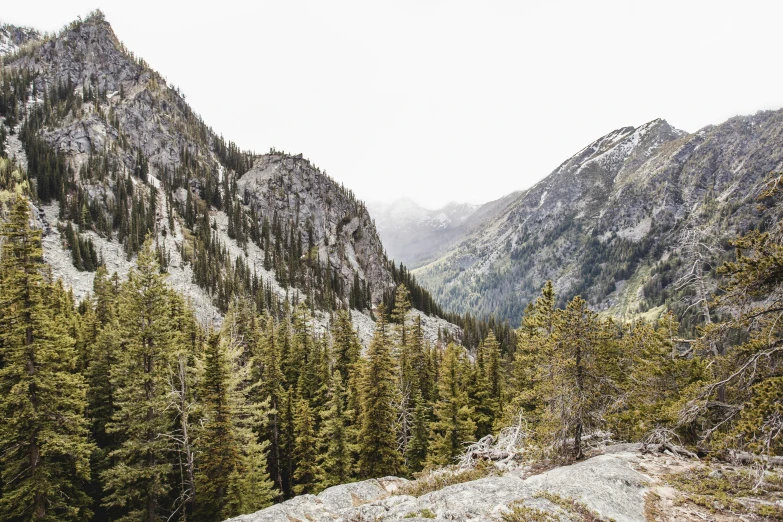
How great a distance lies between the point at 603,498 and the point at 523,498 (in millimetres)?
1925

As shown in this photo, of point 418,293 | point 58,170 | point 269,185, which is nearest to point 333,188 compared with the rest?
point 269,185

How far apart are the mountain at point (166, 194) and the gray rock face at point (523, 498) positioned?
77030 millimetres

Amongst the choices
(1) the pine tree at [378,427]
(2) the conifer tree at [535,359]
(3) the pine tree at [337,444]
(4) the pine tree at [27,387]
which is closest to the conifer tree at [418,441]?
(1) the pine tree at [378,427]

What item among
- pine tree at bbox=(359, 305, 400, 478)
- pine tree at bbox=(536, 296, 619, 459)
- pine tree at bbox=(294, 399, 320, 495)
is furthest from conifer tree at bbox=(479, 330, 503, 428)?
pine tree at bbox=(536, 296, 619, 459)

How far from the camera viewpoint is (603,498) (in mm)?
8891

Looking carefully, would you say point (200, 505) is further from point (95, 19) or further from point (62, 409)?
point (95, 19)

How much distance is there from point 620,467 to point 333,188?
16469 cm

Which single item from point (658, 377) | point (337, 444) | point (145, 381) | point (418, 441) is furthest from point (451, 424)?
point (145, 381)

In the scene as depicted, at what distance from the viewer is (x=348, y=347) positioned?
4078cm

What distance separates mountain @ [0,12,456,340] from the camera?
99250mm

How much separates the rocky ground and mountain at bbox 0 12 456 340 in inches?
3101

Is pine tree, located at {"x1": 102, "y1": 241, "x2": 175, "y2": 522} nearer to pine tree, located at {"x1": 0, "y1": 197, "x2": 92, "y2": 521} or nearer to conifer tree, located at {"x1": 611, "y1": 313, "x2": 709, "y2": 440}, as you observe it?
pine tree, located at {"x1": 0, "y1": 197, "x2": 92, "y2": 521}

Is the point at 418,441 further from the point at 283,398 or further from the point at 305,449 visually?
the point at 283,398

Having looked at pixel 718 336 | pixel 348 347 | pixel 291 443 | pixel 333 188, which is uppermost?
pixel 333 188
